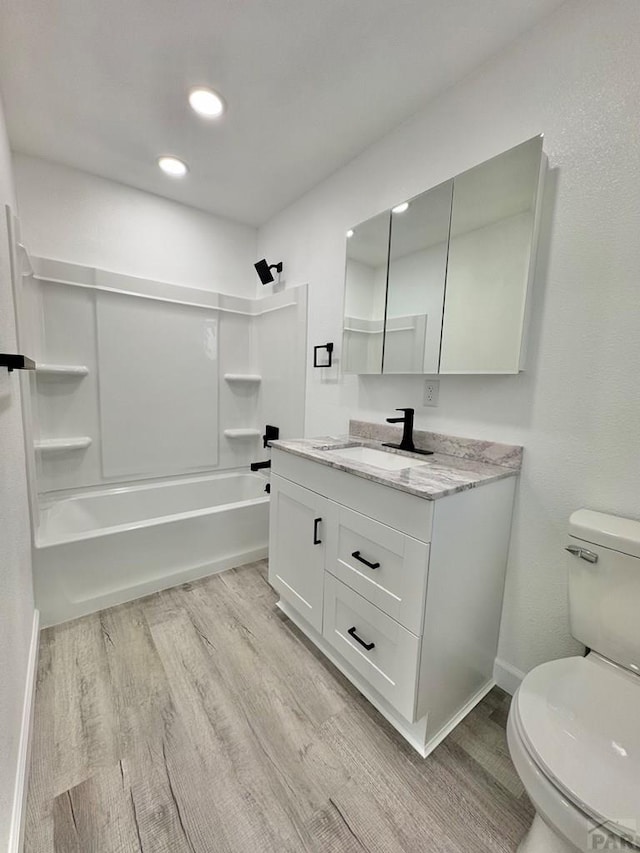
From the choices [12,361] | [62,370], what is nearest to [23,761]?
[12,361]

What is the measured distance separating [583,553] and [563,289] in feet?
2.85

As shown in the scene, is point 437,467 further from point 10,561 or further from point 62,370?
point 62,370

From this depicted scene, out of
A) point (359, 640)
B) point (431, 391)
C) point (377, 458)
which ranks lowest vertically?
point (359, 640)

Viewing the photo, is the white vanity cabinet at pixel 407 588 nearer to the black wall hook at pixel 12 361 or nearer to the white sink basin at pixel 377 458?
the white sink basin at pixel 377 458

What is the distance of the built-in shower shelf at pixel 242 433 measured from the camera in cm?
290

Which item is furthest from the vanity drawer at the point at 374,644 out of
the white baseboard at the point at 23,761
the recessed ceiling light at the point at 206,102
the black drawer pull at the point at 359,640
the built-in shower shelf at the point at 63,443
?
the recessed ceiling light at the point at 206,102

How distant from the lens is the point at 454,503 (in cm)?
107

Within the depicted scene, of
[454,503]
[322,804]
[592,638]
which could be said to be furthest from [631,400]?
[322,804]

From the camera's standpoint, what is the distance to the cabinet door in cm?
146

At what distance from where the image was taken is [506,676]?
1398 millimetres

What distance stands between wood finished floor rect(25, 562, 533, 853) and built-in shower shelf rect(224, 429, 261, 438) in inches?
62.6

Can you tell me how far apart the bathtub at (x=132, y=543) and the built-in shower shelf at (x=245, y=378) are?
87cm

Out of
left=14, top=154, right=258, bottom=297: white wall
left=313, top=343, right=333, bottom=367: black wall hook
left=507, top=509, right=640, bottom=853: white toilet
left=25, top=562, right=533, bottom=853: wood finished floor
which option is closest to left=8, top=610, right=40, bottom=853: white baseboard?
left=25, top=562, right=533, bottom=853: wood finished floor

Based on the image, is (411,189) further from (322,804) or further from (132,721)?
(132,721)
